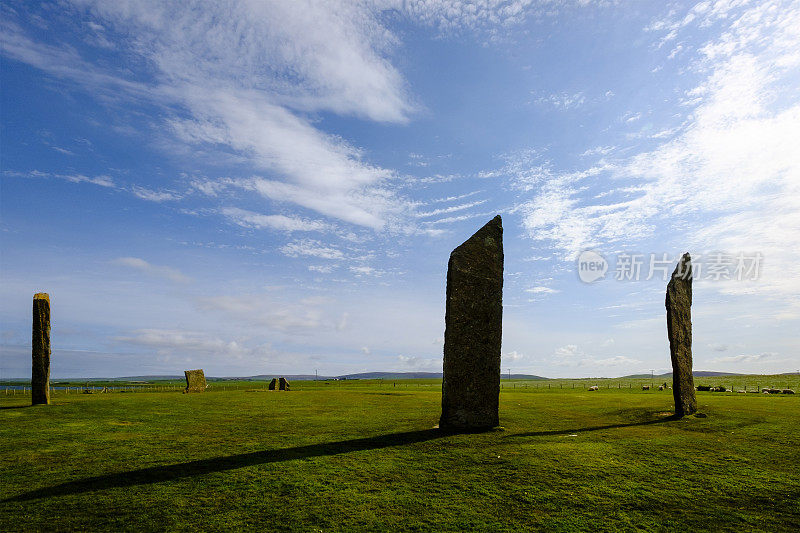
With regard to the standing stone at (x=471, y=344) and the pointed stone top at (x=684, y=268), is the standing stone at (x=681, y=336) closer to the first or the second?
the pointed stone top at (x=684, y=268)

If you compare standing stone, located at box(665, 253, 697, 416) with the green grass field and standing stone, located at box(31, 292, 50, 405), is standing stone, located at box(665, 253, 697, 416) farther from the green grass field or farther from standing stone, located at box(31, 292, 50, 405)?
standing stone, located at box(31, 292, 50, 405)

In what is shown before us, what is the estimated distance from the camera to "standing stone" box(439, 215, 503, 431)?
560 inches

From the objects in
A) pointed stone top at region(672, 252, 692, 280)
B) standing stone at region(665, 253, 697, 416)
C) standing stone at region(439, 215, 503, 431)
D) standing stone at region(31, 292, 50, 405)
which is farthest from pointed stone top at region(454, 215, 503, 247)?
standing stone at region(31, 292, 50, 405)

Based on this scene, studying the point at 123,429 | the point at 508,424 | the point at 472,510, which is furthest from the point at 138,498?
the point at 508,424

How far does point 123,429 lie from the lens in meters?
15.1

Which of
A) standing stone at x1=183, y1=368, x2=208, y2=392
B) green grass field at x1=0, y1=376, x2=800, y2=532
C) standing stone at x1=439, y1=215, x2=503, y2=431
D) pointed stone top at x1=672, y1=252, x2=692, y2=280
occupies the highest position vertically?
pointed stone top at x1=672, y1=252, x2=692, y2=280

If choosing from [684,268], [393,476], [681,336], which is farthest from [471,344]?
[684,268]

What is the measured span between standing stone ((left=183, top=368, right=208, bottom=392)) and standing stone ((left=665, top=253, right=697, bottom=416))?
3545 centimetres

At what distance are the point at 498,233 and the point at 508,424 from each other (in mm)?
6817

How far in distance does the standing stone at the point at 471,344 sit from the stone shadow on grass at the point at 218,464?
3.53 ft

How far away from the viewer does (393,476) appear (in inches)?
397

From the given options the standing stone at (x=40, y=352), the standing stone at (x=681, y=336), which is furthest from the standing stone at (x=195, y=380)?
the standing stone at (x=681, y=336)

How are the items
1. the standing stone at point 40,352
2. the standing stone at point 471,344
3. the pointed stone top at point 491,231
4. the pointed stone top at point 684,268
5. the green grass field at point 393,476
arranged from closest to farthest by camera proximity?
the green grass field at point 393,476 < the standing stone at point 471,344 < the pointed stone top at point 491,231 < the pointed stone top at point 684,268 < the standing stone at point 40,352

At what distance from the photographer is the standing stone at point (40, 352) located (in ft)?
74.4
